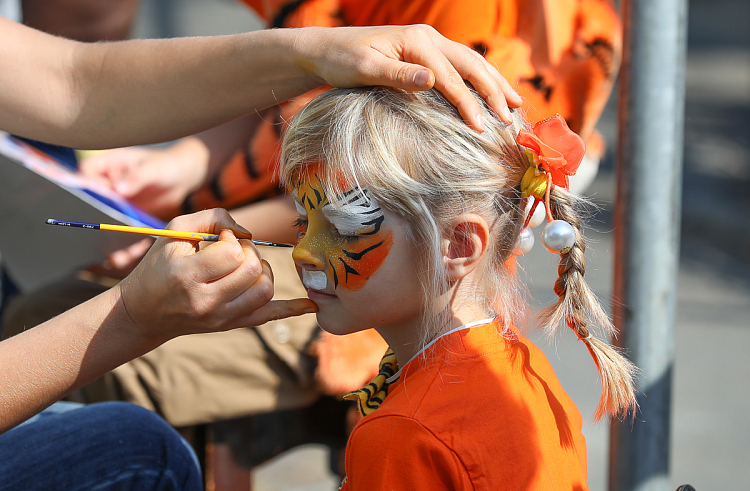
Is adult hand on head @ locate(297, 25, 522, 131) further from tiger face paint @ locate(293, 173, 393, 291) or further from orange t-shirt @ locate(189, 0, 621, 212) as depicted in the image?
orange t-shirt @ locate(189, 0, 621, 212)

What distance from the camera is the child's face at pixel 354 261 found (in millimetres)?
1176

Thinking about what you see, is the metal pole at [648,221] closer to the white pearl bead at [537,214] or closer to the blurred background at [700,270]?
the blurred background at [700,270]

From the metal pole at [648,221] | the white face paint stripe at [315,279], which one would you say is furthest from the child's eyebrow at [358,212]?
the metal pole at [648,221]

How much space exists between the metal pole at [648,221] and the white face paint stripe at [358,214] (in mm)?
682

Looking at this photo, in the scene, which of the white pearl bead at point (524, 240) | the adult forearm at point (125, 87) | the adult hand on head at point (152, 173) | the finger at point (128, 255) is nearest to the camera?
the white pearl bead at point (524, 240)

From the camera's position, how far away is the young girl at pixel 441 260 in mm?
1087

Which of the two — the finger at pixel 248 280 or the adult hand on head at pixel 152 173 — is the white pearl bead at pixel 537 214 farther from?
the adult hand on head at pixel 152 173

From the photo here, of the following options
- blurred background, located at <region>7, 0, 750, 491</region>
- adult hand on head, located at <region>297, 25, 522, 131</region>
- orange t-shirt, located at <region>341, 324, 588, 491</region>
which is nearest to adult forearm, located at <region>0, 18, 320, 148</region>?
adult hand on head, located at <region>297, 25, 522, 131</region>

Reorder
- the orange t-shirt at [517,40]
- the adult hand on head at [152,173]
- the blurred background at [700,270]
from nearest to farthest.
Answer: the orange t-shirt at [517,40], the adult hand on head at [152,173], the blurred background at [700,270]

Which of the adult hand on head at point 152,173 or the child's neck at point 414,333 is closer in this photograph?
the child's neck at point 414,333

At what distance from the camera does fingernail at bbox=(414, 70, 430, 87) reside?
3.51ft

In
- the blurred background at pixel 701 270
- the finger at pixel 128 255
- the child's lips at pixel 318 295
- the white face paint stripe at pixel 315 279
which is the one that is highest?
the white face paint stripe at pixel 315 279

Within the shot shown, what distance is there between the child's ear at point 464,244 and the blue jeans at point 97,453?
0.76 meters

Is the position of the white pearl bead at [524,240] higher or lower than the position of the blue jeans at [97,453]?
higher
